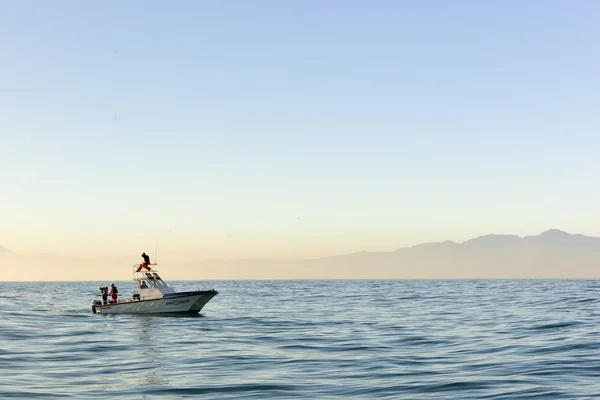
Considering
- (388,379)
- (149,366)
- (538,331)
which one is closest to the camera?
(388,379)

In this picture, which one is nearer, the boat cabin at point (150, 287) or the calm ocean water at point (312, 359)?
the calm ocean water at point (312, 359)

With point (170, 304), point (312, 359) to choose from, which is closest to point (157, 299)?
point (170, 304)

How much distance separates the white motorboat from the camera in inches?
2373

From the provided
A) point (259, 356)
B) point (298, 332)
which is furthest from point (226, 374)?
point (298, 332)

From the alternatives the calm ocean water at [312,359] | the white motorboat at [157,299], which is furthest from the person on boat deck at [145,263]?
the calm ocean water at [312,359]

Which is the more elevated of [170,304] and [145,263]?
[145,263]

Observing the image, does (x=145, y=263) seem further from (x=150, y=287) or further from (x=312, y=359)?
(x=312, y=359)

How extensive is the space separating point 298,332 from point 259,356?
1258 centimetres

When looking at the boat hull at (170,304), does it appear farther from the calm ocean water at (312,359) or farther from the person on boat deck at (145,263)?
the calm ocean water at (312,359)

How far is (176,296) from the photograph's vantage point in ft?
198

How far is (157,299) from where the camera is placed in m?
60.1

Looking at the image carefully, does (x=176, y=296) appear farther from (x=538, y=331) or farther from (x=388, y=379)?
(x=388, y=379)

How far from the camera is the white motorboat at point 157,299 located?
198 feet

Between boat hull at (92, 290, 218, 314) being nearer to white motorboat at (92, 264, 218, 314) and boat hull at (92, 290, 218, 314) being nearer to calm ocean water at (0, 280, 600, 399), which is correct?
white motorboat at (92, 264, 218, 314)
